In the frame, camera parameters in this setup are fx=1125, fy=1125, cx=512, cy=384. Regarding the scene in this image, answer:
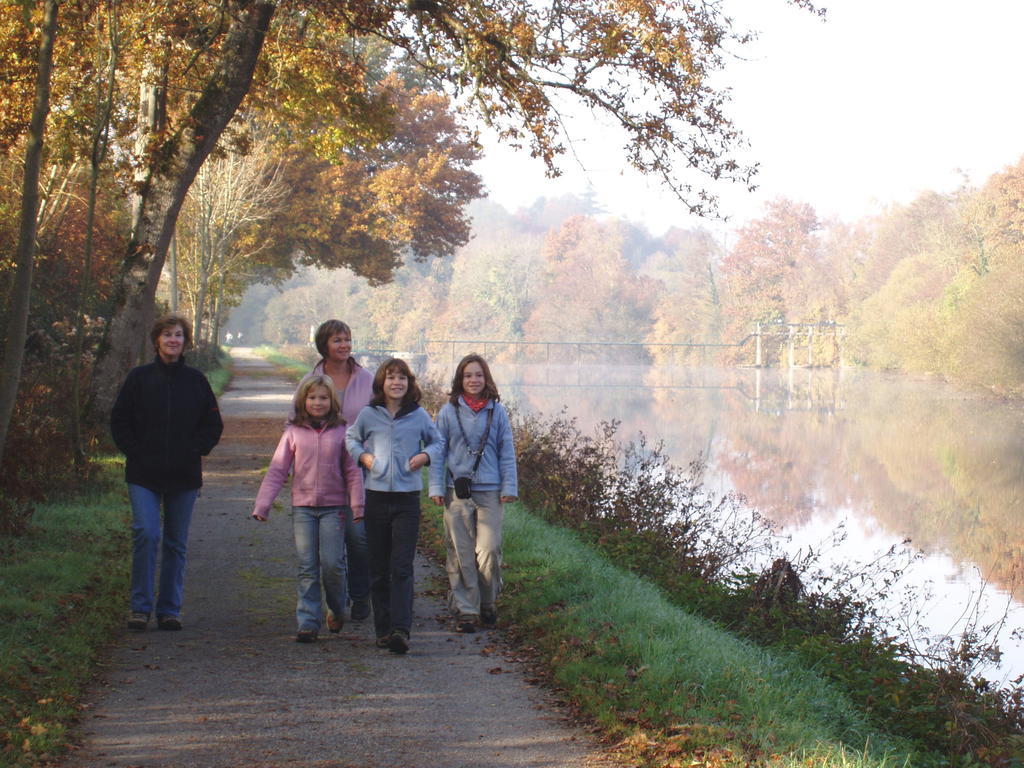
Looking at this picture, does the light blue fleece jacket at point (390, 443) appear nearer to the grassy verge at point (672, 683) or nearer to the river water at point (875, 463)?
the grassy verge at point (672, 683)

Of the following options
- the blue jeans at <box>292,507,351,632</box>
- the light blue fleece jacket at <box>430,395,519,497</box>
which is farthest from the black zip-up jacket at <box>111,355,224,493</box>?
the light blue fleece jacket at <box>430,395,519,497</box>

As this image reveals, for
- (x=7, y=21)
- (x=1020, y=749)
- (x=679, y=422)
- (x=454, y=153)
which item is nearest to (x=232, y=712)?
(x=1020, y=749)

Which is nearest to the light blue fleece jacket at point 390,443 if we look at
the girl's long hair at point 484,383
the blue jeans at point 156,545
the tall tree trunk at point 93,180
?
the girl's long hair at point 484,383

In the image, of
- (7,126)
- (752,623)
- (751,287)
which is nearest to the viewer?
(752,623)

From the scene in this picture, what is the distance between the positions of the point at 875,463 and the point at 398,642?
26.1 meters

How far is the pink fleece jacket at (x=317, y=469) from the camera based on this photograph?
23.3ft

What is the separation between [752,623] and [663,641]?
8.78ft

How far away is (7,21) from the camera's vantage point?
1333cm

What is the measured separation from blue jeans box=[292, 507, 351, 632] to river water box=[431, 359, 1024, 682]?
4707 mm

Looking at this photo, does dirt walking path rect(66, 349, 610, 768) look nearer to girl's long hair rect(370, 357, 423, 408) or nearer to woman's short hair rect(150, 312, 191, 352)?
girl's long hair rect(370, 357, 423, 408)

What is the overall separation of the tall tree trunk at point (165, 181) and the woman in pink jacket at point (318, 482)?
8.37m

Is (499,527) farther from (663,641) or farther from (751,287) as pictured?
(751,287)

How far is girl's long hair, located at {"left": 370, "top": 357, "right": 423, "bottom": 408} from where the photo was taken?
275 inches

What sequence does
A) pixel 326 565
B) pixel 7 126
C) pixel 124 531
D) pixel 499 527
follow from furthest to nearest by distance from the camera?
pixel 7 126 < pixel 124 531 < pixel 499 527 < pixel 326 565
